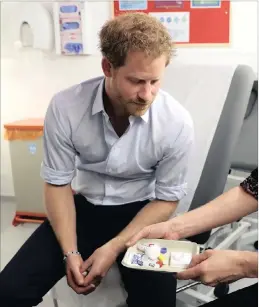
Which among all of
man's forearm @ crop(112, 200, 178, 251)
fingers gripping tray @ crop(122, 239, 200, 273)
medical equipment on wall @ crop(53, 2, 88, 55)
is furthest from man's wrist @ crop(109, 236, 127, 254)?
medical equipment on wall @ crop(53, 2, 88, 55)

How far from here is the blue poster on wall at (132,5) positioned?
2.21 meters

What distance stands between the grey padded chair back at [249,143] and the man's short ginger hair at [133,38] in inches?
31.5

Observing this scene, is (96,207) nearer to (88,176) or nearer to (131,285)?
(88,176)

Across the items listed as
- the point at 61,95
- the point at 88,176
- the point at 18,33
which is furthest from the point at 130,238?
the point at 18,33

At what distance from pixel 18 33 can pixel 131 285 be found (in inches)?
68.4

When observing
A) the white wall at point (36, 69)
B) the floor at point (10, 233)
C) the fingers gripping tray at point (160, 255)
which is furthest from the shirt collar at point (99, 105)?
the white wall at point (36, 69)

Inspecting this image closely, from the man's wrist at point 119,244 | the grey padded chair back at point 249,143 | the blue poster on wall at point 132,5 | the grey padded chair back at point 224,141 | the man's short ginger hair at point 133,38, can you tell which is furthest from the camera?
the blue poster on wall at point 132,5

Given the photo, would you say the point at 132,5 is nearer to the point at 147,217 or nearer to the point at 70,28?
the point at 70,28

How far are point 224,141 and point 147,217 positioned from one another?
42cm

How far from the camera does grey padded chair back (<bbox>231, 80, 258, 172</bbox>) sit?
1.81 meters

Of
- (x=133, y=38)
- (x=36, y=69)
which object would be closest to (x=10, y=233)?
(x=36, y=69)

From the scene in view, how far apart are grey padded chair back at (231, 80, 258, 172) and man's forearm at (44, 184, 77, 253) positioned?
32.7 inches

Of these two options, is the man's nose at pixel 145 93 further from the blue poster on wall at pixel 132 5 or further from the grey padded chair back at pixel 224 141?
the blue poster on wall at pixel 132 5

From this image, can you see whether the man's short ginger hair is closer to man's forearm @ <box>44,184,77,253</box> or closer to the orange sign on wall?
man's forearm @ <box>44,184,77,253</box>
